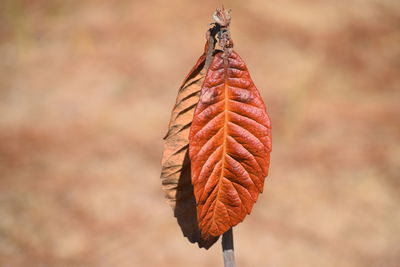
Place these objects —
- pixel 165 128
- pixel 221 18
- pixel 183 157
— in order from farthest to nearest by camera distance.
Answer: pixel 165 128 → pixel 183 157 → pixel 221 18

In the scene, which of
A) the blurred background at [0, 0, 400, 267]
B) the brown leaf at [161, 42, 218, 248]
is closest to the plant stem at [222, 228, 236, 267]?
the brown leaf at [161, 42, 218, 248]

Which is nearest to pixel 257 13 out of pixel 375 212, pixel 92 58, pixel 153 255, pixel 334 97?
pixel 334 97

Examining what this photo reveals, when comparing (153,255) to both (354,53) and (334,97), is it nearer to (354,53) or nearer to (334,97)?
(334,97)

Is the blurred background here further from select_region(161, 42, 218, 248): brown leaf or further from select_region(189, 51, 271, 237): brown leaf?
select_region(189, 51, 271, 237): brown leaf

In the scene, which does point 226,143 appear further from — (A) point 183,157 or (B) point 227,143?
(A) point 183,157

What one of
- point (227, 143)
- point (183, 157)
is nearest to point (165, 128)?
point (183, 157)

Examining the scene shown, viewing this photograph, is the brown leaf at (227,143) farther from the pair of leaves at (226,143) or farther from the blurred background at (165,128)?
the blurred background at (165,128)
